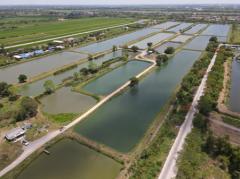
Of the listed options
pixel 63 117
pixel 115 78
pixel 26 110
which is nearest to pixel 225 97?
pixel 115 78

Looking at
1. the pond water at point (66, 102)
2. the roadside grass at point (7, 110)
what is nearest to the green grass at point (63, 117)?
the pond water at point (66, 102)

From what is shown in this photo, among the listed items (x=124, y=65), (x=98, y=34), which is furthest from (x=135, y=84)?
(x=98, y=34)

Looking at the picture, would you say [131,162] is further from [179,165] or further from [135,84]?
[135,84]

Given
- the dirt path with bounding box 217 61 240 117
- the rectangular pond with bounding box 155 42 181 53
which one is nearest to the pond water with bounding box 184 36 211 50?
the rectangular pond with bounding box 155 42 181 53

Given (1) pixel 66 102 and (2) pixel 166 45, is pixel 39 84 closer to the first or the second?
(1) pixel 66 102

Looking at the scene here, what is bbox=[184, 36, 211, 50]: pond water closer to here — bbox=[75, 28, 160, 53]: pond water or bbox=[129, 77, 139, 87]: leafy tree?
bbox=[75, 28, 160, 53]: pond water
